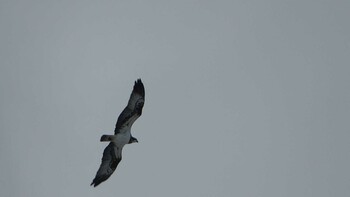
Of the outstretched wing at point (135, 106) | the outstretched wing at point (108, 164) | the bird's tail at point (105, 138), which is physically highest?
the outstretched wing at point (135, 106)

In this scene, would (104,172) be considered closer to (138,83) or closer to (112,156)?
(112,156)

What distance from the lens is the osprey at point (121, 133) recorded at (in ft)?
98.6

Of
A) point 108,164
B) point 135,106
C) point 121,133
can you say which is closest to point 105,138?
point 121,133

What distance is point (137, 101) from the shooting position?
1185 inches

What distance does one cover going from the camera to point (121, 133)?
30344mm

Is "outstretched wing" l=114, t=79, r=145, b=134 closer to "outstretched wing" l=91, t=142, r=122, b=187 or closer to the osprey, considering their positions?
the osprey

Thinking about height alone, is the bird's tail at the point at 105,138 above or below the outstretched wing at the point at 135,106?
below

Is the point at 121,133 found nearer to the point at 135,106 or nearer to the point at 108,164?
the point at 135,106

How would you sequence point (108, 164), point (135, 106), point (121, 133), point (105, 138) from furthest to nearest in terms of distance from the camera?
point (108, 164) < point (121, 133) < point (135, 106) < point (105, 138)

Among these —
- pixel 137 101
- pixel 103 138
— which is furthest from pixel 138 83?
pixel 103 138

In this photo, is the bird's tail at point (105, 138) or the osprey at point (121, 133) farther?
the osprey at point (121, 133)

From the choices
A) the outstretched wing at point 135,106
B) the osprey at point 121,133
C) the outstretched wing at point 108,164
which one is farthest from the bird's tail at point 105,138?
the outstretched wing at point 108,164

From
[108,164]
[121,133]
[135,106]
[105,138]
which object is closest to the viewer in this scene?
[105,138]

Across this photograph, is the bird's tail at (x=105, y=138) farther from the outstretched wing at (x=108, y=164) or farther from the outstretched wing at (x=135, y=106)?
the outstretched wing at (x=108, y=164)
